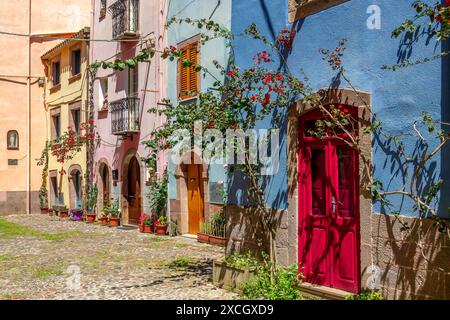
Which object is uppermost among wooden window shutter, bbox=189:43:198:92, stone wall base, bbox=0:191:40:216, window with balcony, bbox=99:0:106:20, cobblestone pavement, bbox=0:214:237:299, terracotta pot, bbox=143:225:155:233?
window with balcony, bbox=99:0:106:20

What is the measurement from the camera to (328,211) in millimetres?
7113

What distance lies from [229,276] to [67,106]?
18301 millimetres

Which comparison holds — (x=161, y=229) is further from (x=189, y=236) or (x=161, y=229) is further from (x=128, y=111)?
(x=128, y=111)

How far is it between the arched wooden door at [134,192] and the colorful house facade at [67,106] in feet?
13.3

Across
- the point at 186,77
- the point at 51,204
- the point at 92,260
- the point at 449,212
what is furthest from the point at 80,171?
the point at 449,212

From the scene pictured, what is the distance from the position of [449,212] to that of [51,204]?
22.9 meters

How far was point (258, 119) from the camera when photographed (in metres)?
8.05

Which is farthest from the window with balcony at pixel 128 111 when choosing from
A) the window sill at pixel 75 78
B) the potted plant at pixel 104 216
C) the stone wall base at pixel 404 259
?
the stone wall base at pixel 404 259

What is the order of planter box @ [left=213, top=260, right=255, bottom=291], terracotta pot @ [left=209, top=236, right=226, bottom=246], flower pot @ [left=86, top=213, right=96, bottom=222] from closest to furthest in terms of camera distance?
planter box @ [left=213, top=260, right=255, bottom=291]
terracotta pot @ [left=209, top=236, right=226, bottom=246]
flower pot @ [left=86, top=213, right=96, bottom=222]

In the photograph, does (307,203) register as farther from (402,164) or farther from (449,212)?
(449,212)

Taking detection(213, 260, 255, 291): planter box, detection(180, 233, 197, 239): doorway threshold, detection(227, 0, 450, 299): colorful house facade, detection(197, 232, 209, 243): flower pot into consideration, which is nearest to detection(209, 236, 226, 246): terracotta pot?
detection(197, 232, 209, 243): flower pot

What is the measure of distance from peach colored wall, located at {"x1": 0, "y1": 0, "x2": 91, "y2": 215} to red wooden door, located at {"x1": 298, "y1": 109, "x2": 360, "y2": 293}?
20776mm

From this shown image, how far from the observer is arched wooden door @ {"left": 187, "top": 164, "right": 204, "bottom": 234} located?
49.5ft

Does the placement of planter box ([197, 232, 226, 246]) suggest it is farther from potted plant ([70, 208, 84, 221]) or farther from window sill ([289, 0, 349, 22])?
potted plant ([70, 208, 84, 221])
